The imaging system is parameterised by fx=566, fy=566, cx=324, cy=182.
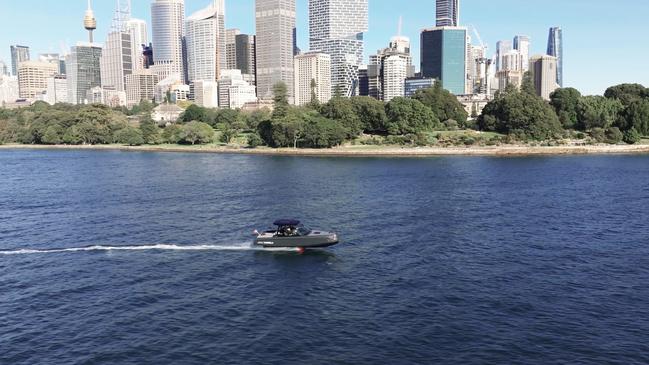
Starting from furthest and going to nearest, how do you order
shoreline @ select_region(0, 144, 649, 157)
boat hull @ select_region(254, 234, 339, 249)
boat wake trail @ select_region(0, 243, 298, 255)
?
shoreline @ select_region(0, 144, 649, 157) < boat wake trail @ select_region(0, 243, 298, 255) < boat hull @ select_region(254, 234, 339, 249)

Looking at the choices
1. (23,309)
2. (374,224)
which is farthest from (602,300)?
(23,309)

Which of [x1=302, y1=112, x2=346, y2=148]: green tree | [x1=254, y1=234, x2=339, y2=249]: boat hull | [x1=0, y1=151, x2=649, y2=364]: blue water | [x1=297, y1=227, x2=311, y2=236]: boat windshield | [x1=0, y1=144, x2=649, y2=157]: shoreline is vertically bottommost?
[x1=0, y1=151, x2=649, y2=364]: blue water

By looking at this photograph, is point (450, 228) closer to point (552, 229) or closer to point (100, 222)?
point (552, 229)

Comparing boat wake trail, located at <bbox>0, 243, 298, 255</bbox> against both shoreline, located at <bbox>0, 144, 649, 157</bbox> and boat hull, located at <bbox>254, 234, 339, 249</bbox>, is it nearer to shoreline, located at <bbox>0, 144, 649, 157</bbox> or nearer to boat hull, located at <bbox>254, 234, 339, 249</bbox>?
boat hull, located at <bbox>254, 234, 339, 249</bbox>

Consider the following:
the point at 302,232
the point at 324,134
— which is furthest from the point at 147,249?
the point at 324,134

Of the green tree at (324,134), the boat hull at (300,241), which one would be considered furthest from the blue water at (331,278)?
the green tree at (324,134)

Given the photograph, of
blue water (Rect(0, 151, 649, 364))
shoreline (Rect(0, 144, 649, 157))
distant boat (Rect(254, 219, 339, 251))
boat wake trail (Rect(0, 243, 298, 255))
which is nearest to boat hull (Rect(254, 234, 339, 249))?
distant boat (Rect(254, 219, 339, 251))

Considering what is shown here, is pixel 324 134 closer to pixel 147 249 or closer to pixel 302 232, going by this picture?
→ pixel 302 232
